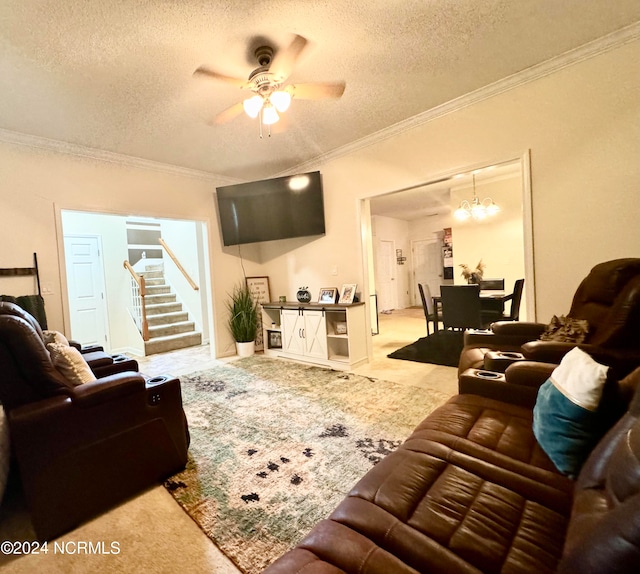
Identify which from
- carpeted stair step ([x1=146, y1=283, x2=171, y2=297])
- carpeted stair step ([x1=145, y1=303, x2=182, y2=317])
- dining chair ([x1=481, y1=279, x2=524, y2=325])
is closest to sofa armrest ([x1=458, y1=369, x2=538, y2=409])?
dining chair ([x1=481, y1=279, x2=524, y2=325])

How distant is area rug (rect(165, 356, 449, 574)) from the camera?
5.02 ft

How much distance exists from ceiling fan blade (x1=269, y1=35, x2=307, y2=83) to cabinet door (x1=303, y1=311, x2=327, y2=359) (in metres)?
2.61

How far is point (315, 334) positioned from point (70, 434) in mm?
2808

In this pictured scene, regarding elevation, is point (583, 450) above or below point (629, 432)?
below

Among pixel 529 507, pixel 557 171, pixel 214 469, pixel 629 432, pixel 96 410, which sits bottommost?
pixel 214 469

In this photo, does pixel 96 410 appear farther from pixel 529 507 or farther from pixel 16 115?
pixel 16 115

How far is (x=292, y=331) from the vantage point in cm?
438

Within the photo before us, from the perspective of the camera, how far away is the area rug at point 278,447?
153 cm

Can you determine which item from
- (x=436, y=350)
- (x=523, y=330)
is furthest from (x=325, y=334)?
(x=523, y=330)

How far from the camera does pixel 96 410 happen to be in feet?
5.39

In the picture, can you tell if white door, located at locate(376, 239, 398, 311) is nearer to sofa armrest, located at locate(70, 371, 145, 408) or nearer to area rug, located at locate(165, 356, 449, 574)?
area rug, located at locate(165, 356, 449, 574)

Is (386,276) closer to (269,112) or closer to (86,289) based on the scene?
(86,289)

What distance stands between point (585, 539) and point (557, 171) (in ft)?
9.44

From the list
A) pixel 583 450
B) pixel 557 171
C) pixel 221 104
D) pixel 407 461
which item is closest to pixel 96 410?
pixel 407 461
